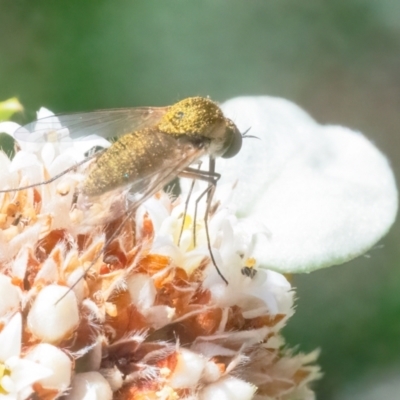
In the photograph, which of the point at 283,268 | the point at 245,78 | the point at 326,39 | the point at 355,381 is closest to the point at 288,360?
the point at 283,268

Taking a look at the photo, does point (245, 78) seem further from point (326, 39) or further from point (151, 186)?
point (151, 186)

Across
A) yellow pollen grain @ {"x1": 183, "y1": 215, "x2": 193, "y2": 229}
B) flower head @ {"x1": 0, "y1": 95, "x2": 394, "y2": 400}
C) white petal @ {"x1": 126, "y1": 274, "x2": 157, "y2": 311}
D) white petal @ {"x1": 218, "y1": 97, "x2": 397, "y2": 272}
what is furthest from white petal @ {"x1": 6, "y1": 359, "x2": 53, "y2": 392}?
white petal @ {"x1": 218, "y1": 97, "x2": 397, "y2": 272}

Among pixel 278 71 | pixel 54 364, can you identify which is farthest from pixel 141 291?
pixel 278 71

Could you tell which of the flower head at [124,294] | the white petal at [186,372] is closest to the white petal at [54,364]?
the flower head at [124,294]

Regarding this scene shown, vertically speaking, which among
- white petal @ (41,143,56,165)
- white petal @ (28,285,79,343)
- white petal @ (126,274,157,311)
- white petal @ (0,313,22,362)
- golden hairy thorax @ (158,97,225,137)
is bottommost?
white petal @ (0,313,22,362)

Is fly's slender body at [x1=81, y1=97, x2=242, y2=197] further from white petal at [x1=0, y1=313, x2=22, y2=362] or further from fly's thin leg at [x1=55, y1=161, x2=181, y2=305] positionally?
white petal at [x1=0, y1=313, x2=22, y2=362]

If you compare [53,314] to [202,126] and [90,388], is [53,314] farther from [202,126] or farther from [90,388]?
[202,126]

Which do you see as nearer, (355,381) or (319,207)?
(319,207)
